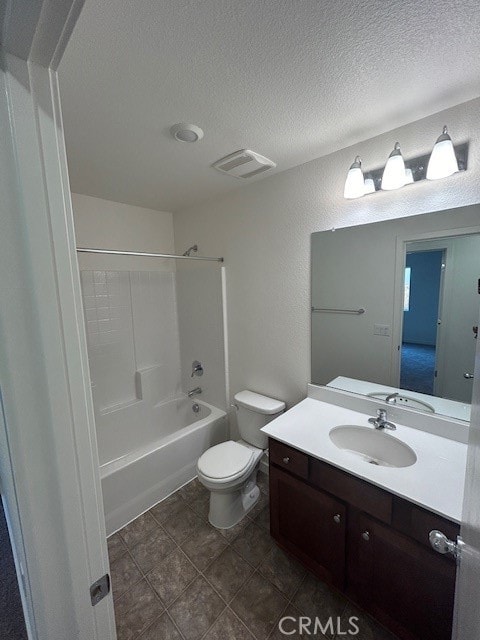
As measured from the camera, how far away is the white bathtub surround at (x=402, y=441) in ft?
3.45

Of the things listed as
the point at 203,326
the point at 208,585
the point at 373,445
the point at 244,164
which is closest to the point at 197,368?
the point at 203,326

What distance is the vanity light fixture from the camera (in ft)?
4.07

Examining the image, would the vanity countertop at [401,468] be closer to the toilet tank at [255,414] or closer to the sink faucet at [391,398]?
the sink faucet at [391,398]

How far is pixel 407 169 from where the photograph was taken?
141cm

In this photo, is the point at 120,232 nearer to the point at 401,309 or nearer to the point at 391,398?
the point at 401,309

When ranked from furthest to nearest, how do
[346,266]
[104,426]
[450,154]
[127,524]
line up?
[104,426] < [127,524] < [346,266] < [450,154]

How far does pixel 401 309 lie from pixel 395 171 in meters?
0.73

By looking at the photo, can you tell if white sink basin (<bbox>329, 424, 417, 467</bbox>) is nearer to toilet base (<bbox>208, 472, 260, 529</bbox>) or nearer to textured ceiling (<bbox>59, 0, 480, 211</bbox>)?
toilet base (<bbox>208, 472, 260, 529</bbox>)

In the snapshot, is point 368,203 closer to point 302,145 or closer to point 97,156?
point 302,145

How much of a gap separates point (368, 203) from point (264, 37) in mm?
999

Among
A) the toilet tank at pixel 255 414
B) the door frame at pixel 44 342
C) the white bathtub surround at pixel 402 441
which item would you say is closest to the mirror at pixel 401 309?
the white bathtub surround at pixel 402 441

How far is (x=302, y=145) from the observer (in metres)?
1.58

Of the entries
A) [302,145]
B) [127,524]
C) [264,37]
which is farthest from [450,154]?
[127,524]

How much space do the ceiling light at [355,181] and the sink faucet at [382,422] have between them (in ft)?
4.10
